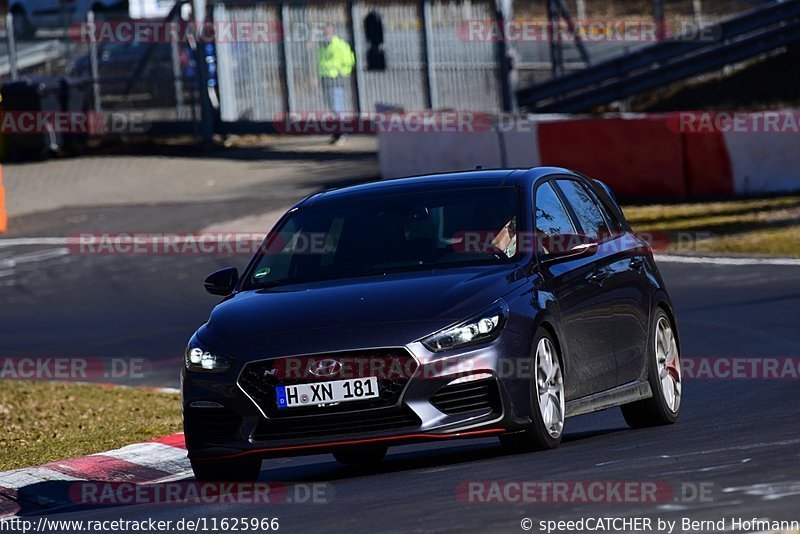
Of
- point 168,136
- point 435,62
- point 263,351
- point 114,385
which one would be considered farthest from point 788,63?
point 263,351

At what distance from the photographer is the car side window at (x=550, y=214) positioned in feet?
30.7

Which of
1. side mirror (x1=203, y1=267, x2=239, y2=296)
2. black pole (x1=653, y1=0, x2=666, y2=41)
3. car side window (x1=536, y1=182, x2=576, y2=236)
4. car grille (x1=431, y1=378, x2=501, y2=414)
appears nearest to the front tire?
car grille (x1=431, y1=378, x2=501, y2=414)

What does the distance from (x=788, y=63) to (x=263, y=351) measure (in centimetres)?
2750

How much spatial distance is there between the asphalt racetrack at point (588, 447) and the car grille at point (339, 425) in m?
0.27

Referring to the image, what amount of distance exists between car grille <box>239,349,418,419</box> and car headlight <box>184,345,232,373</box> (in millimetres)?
142

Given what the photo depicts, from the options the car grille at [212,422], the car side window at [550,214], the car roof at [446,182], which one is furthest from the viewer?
the car roof at [446,182]

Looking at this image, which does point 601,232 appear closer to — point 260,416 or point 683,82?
point 260,416

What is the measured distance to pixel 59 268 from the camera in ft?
76.3

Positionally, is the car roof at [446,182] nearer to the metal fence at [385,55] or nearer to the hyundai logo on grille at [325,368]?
the hyundai logo on grille at [325,368]

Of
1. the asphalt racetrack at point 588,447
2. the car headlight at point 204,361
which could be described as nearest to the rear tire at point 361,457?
the asphalt racetrack at point 588,447

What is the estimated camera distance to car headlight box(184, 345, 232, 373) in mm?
8367

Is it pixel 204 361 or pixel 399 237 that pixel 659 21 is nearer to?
pixel 399 237

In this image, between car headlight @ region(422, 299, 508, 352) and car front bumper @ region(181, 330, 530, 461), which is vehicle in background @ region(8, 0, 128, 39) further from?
car headlight @ region(422, 299, 508, 352)

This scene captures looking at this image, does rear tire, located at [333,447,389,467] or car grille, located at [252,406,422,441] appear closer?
car grille, located at [252,406,422,441]
